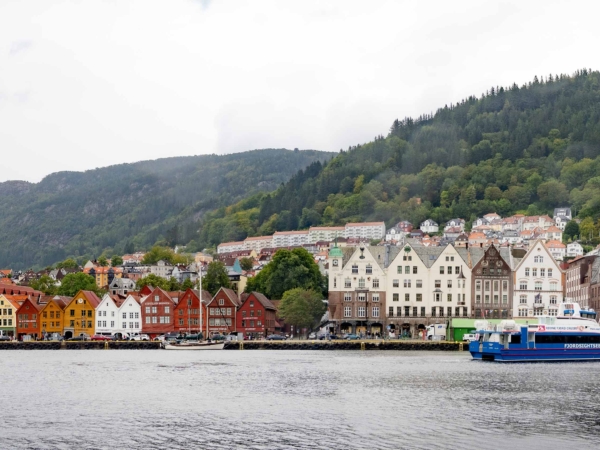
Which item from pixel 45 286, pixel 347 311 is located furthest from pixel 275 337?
pixel 45 286

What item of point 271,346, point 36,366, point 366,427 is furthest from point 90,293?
point 366,427

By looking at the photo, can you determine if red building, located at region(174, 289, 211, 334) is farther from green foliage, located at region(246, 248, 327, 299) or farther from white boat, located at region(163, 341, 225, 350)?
white boat, located at region(163, 341, 225, 350)

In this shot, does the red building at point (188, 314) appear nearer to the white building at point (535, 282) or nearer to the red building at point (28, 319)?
the red building at point (28, 319)

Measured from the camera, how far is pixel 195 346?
110m

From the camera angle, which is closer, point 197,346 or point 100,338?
point 197,346

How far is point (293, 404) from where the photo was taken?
46.9m

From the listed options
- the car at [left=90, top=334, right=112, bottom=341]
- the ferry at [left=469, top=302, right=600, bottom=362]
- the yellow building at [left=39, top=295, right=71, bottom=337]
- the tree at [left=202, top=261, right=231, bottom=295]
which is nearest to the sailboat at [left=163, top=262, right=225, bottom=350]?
the car at [left=90, top=334, right=112, bottom=341]

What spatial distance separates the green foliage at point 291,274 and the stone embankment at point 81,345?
98.2ft

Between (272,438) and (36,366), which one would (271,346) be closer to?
(36,366)

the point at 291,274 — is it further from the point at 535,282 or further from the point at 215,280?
the point at 535,282

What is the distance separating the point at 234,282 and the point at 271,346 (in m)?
65.7

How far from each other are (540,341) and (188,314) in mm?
63986

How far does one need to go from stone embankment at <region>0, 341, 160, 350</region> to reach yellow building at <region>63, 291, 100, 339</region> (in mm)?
15035

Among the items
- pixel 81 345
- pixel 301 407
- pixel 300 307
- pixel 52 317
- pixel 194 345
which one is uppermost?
pixel 300 307
